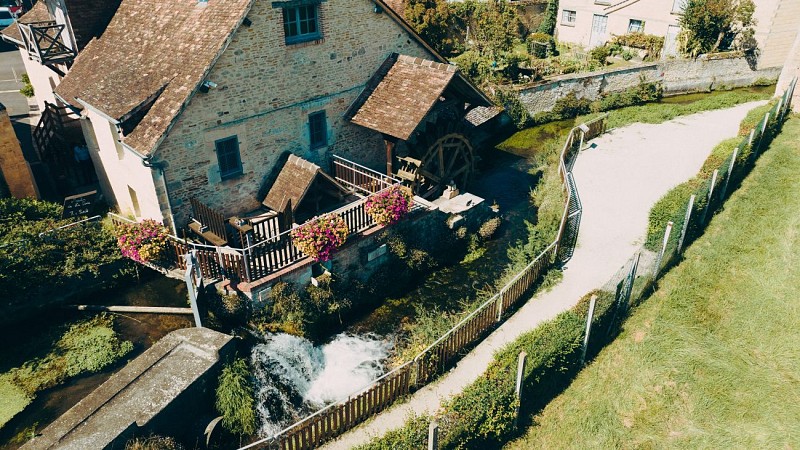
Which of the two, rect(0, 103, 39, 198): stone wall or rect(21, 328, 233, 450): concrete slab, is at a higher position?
rect(0, 103, 39, 198): stone wall

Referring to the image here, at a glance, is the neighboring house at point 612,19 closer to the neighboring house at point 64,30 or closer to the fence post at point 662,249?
the fence post at point 662,249

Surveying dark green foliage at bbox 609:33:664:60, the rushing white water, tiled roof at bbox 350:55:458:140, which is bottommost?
the rushing white water

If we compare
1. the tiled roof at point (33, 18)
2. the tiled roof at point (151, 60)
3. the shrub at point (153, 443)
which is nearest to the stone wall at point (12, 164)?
the tiled roof at point (151, 60)

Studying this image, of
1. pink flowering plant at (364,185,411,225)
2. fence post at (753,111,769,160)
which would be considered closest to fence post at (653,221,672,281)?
pink flowering plant at (364,185,411,225)

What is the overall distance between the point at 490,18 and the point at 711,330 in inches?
837

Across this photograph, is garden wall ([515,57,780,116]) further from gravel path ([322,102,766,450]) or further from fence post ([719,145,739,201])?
fence post ([719,145,739,201])

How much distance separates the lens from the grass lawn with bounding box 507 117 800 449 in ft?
37.3

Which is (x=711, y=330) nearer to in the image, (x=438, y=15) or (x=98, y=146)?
(x=98, y=146)

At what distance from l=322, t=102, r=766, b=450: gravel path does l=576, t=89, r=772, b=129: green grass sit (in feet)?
1.85

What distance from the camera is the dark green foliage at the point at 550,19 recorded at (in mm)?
39125

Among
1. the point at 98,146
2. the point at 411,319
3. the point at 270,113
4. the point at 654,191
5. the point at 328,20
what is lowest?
the point at 411,319

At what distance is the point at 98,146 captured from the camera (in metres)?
17.1

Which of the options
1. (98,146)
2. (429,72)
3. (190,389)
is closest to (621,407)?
(190,389)

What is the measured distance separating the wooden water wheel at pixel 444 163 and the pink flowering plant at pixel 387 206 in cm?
283
